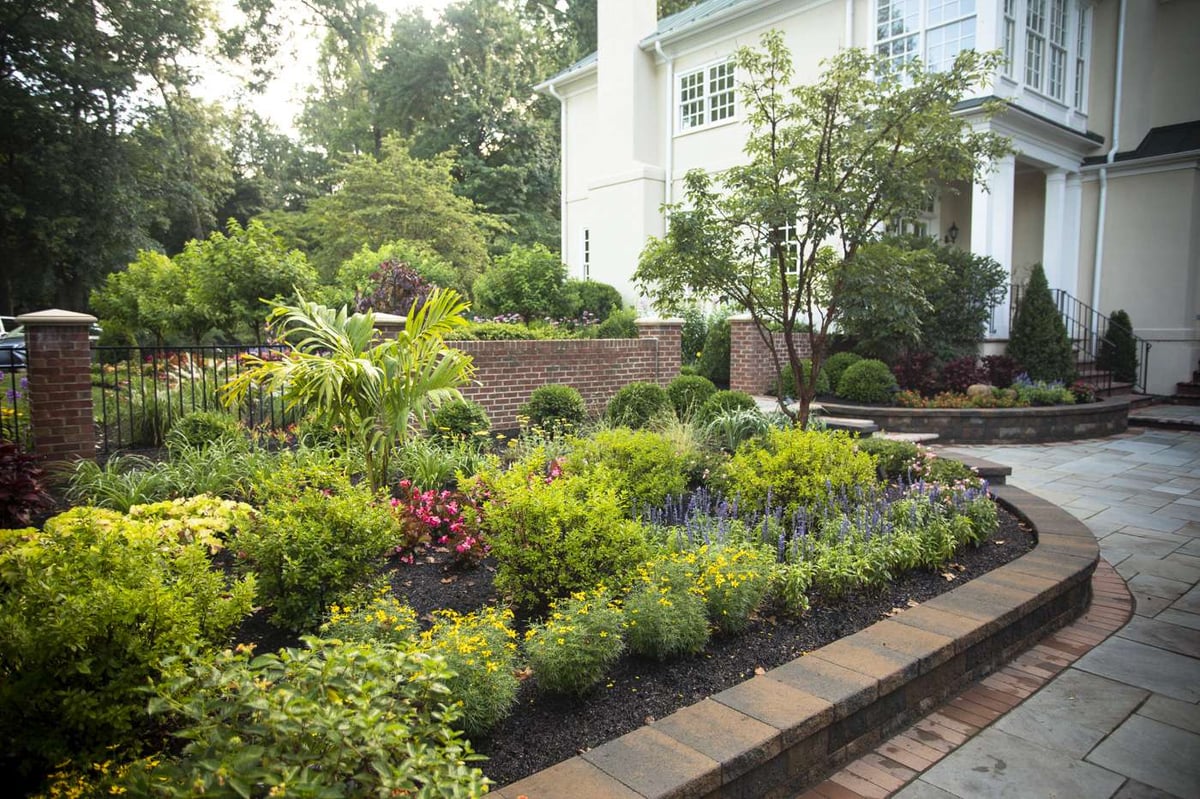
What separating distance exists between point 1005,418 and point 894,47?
21.7 feet

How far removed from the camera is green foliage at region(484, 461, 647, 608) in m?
3.06

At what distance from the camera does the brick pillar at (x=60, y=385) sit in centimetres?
524

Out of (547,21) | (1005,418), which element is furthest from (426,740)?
(547,21)

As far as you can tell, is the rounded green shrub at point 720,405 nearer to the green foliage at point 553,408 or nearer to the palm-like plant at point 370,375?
the green foliage at point 553,408

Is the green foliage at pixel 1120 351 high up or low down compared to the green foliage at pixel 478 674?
up

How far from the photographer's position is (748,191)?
6.08 m

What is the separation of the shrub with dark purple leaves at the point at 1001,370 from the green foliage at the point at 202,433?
9773mm

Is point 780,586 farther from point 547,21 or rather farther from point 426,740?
point 547,21

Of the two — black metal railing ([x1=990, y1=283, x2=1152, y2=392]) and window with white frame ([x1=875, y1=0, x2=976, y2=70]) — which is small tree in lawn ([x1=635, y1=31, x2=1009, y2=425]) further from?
black metal railing ([x1=990, y1=283, x2=1152, y2=392])

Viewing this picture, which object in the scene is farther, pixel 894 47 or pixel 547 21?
pixel 547 21

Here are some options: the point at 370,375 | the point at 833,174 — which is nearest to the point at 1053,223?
the point at 833,174

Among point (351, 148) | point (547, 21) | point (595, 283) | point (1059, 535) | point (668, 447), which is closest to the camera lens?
point (1059, 535)

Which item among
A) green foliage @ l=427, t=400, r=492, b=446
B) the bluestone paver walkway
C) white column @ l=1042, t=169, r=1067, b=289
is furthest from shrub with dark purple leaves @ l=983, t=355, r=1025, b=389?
green foliage @ l=427, t=400, r=492, b=446

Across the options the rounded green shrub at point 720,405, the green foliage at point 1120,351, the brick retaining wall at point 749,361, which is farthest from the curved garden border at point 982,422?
the green foliage at point 1120,351
